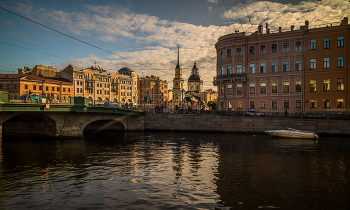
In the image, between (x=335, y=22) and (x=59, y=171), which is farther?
(x=335, y=22)

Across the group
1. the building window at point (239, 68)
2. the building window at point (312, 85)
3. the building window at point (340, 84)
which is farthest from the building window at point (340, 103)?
the building window at point (239, 68)

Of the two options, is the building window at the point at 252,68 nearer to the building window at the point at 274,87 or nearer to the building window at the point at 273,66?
the building window at the point at 273,66

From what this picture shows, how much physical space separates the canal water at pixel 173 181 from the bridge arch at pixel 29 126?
11.7 meters

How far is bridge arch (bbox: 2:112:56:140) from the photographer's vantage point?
34391 millimetres

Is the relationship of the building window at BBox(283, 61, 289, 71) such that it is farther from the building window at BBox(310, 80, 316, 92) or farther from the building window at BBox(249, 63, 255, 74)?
the building window at BBox(249, 63, 255, 74)

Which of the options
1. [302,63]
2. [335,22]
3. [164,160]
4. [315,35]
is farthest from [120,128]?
[335,22]

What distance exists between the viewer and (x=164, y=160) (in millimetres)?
20438

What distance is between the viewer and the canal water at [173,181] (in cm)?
1101

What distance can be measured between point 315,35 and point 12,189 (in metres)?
47.4

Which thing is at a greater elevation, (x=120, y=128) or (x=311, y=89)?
(x=311, y=89)

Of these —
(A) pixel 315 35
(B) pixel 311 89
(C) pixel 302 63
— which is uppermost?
(A) pixel 315 35

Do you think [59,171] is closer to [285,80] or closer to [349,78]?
[285,80]

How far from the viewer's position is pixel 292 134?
119 feet

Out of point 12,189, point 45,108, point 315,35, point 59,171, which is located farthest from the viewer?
point 315,35
